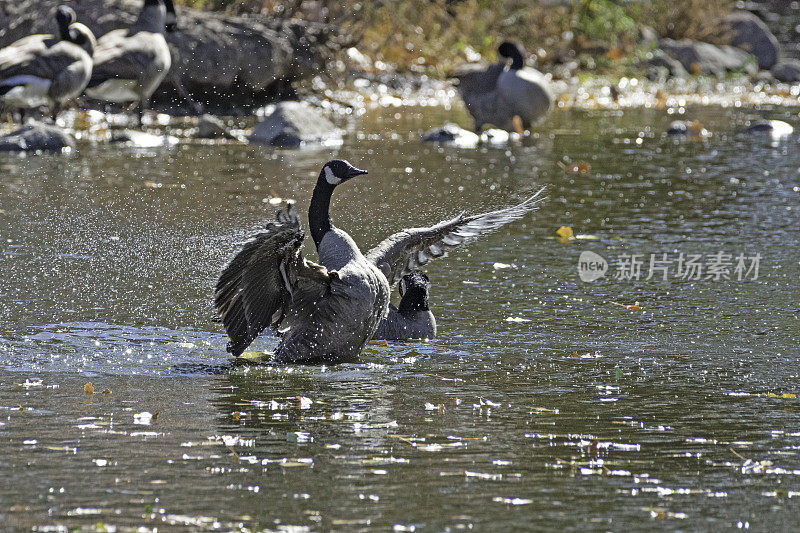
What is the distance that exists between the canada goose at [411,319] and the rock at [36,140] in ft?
27.3

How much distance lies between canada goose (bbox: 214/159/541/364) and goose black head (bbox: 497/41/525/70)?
1067 cm

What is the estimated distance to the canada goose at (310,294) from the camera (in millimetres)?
6125

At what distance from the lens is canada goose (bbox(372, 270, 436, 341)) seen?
7082 millimetres

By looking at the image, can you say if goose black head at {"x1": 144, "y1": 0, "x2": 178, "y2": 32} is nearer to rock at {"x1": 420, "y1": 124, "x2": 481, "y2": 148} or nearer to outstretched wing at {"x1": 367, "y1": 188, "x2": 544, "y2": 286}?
rock at {"x1": 420, "y1": 124, "x2": 481, "y2": 148}

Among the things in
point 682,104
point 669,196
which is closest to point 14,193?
point 669,196

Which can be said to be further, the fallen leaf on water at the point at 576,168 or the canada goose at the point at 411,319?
the fallen leaf on water at the point at 576,168

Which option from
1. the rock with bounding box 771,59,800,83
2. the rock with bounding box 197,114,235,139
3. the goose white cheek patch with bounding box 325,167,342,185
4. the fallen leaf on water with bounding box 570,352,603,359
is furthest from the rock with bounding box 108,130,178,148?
the rock with bounding box 771,59,800,83

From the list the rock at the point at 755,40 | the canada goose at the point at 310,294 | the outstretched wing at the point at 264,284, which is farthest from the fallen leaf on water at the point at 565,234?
the rock at the point at 755,40

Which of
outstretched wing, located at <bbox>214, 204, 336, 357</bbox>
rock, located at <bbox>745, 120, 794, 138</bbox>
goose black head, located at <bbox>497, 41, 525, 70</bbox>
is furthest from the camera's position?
goose black head, located at <bbox>497, 41, 525, 70</bbox>

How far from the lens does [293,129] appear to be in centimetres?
1559

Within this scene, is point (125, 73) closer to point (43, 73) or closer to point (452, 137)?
point (43, 73)

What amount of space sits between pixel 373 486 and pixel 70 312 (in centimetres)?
375

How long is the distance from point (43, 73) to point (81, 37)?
1013 millimetres

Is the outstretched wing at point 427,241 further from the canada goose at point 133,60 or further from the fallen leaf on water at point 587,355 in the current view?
the canada goose at point 133,60
